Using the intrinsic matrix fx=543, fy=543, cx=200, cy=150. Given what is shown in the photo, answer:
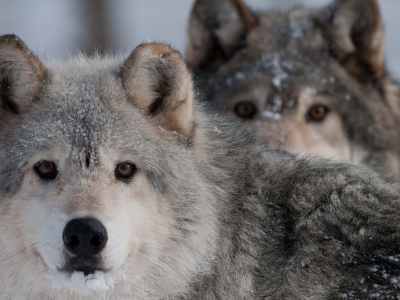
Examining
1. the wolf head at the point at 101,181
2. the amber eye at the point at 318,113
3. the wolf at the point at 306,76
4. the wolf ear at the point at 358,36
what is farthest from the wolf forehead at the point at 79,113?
the wolf ear at the point at 358,36

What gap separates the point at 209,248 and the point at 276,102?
2625 millimetres

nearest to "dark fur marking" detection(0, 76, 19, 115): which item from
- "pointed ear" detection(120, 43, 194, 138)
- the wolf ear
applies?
"pointed ear" detection(120, 43, 194, 138)

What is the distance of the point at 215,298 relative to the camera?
3.78 meters

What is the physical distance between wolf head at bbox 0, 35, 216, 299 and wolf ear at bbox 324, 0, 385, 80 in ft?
10.2

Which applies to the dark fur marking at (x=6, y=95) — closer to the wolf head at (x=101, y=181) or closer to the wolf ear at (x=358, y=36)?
the wolf head at (x=101, y=181)

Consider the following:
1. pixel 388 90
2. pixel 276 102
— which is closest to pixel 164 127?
pixel 276 102

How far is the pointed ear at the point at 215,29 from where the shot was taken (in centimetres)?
653

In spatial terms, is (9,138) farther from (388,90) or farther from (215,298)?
(388,90)

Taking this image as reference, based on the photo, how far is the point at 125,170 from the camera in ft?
11.5

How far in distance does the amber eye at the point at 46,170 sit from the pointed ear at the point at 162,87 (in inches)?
29.5

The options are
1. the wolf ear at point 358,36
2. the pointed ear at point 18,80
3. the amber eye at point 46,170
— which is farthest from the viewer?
the wolf ear at point 358,36

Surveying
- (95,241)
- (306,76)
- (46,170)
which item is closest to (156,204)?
(95,241)

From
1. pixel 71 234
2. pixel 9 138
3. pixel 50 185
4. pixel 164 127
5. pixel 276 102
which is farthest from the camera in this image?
pixel 276 102

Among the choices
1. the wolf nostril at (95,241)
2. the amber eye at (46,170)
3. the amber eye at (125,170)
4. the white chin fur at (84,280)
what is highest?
the amber eye at (46,170)
